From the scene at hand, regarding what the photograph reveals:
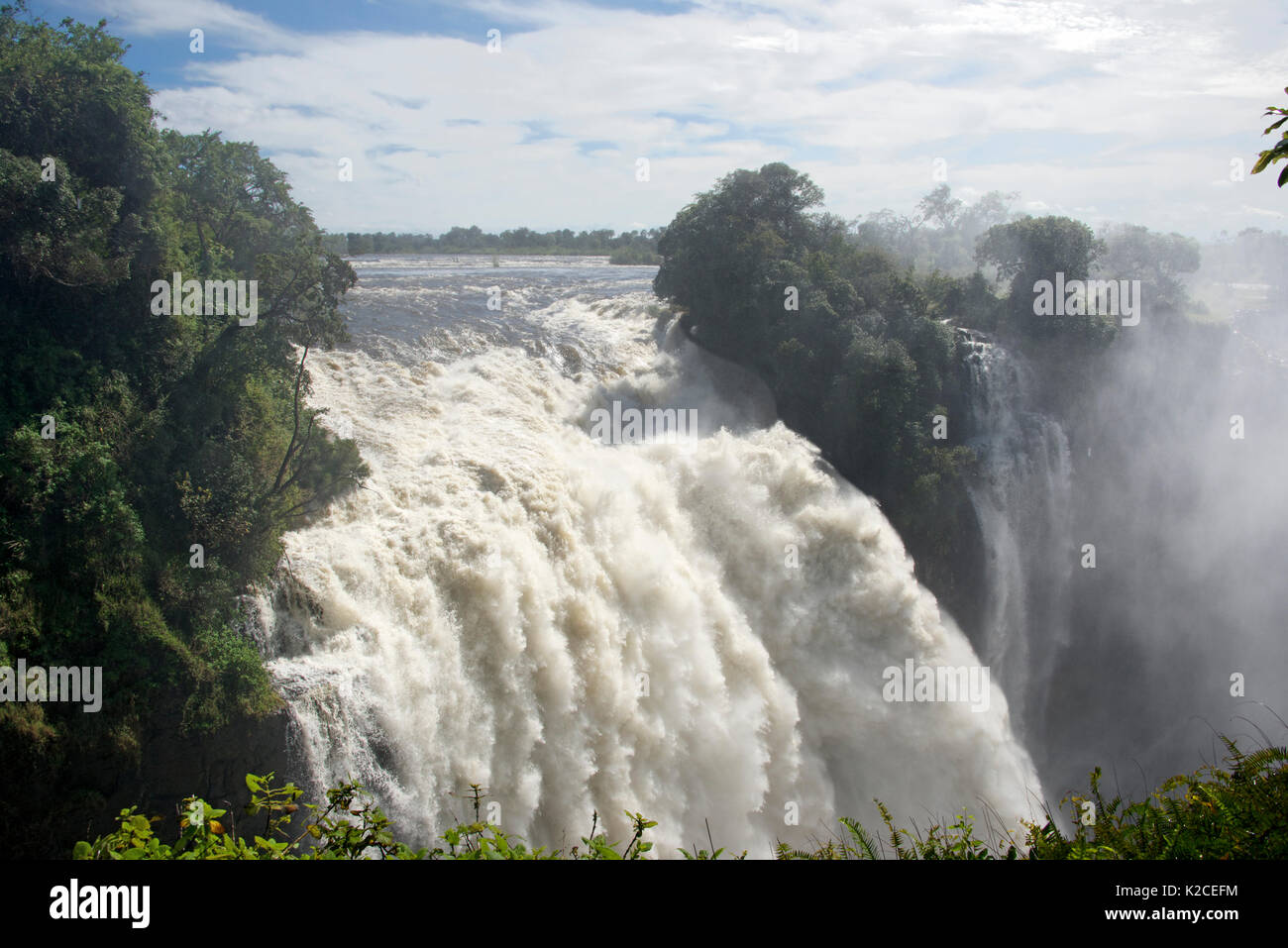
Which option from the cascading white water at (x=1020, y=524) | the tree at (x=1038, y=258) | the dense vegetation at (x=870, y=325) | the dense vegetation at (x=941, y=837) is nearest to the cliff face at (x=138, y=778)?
the dense vegetation at (x=941, y=837)

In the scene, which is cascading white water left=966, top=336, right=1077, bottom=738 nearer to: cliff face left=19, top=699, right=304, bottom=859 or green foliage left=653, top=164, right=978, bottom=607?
green foliage left=653, top=164, right=978, bottom=607

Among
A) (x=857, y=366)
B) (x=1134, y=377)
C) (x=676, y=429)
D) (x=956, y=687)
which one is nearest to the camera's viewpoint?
(x=956, y=687)

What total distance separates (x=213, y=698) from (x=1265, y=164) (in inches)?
474

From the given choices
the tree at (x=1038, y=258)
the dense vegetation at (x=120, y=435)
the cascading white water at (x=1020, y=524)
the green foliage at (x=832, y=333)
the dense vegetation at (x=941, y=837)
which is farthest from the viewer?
the tree at (x=1038, y=258)

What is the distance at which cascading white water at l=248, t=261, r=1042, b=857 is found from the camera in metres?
12.2

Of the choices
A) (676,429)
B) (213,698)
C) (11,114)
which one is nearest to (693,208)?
(676,429)

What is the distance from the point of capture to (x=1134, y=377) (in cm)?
2905

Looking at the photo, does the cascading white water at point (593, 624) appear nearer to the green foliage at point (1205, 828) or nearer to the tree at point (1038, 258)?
the green foliage at point (1205, 828)

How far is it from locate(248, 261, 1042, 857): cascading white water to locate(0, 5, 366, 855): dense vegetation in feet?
3.33

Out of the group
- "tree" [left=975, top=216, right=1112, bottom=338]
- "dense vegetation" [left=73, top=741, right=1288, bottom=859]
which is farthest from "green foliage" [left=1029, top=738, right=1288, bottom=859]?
"tree" [left=975, top=216, right=1112, bottom=338]

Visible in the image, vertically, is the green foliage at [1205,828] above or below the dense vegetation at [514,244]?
below

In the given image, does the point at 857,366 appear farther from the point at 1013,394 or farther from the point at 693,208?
the point at 693,208

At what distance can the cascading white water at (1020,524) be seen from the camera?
77.9 ft

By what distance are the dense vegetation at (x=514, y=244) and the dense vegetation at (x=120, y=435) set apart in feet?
93.3
